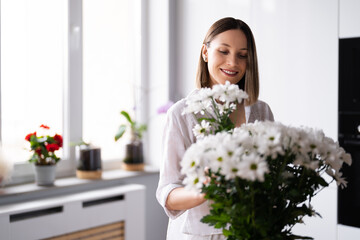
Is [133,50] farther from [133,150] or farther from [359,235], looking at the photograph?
[359,235]

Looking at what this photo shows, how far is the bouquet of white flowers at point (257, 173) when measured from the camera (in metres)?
0.71

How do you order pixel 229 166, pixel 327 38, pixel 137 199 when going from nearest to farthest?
pixel 229 166
pixel 327 38
pixel 137 199

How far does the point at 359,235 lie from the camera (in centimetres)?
211

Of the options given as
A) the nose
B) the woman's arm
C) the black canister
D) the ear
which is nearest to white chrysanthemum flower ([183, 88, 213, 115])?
the woman's arm

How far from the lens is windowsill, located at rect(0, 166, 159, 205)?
211 centimetres

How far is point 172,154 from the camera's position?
1154 millimetres

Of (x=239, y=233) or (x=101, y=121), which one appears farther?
(x=101, y=121)

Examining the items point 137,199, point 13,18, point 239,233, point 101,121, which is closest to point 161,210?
point 137,199

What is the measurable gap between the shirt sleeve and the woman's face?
0.56 feet

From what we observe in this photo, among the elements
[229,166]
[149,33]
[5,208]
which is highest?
[149,33]

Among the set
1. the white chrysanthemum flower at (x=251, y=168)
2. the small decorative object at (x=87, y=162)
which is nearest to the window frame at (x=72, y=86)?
the small decorative object at (x=87, y=162)

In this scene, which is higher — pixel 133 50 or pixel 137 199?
Answer: pixel 133 50

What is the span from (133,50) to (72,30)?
571 millimetres

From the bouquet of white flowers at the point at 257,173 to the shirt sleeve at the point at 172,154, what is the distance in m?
0.31
